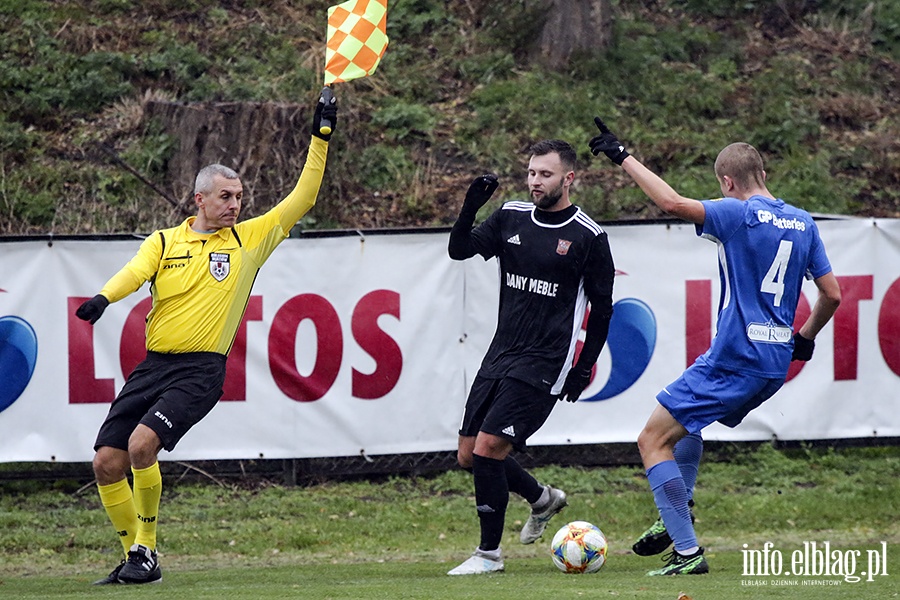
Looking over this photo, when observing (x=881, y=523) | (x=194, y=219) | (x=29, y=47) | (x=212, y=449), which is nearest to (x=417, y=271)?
(x=212, y=449)

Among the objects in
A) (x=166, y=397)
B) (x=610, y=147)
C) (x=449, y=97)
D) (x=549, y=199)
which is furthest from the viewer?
(x=449, y=97)

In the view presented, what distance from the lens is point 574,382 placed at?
6977mm

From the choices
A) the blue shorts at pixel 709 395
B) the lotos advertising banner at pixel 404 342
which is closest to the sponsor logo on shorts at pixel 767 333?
the blue shorts at pixel 709 395

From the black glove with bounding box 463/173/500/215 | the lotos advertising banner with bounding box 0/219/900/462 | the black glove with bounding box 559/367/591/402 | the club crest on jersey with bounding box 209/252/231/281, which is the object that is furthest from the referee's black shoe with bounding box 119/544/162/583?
the lotos advertising banner with bounding box 0/219/900/462

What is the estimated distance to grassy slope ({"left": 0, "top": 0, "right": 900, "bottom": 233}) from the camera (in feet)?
43.2

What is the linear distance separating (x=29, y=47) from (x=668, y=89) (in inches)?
318

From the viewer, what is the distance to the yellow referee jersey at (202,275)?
6828 mm

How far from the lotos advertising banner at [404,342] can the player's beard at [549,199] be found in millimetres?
2893

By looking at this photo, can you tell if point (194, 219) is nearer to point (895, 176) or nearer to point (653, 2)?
point (895, 176)

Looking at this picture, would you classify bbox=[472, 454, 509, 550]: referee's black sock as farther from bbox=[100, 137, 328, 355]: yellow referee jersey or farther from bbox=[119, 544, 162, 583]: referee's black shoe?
bbox=[119, 544, 162, 583]: referee's black shoe

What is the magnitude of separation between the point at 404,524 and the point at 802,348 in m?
3.65

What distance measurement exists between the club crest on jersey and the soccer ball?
2411 millimetres

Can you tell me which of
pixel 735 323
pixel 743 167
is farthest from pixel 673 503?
pixel 743 167

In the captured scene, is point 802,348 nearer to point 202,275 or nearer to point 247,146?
point 202,275
